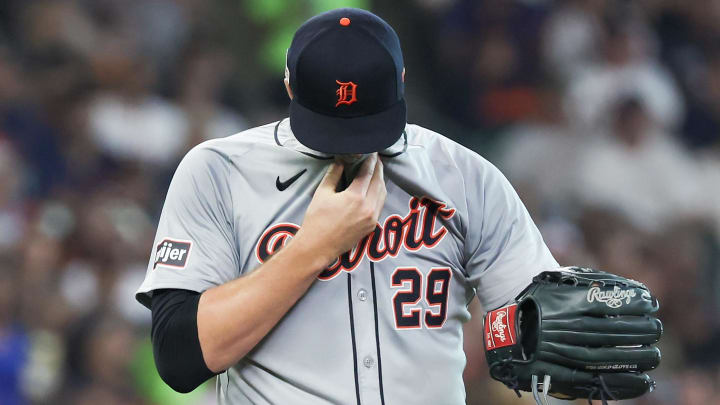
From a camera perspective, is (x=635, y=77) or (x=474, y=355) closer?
(x=474, y=355)

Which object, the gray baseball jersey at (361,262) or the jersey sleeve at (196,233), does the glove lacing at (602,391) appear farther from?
the jersey sleeve at (196,233)

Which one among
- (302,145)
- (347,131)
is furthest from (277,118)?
(347,131)

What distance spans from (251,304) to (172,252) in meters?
0.23

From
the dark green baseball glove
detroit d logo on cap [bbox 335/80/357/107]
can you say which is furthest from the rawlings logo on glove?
detroit d logo on cap [bbox 335/80/357/107]

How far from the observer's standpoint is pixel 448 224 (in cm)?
219

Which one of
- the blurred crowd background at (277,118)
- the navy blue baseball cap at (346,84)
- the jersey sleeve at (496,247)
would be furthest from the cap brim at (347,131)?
the blurred crowd background at (277,118)

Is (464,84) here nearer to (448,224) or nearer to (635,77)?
(635,77)

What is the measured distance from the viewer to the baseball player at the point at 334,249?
204 cm

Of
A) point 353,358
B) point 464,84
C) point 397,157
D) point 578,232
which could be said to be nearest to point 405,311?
point 353,358

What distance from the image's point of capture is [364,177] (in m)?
2.13

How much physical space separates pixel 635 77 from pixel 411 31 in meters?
1.54

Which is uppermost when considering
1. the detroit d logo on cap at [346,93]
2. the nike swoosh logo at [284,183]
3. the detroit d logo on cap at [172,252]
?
the detroit d logo on cap at [346,93]

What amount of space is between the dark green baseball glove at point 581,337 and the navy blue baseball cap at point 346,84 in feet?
1.42

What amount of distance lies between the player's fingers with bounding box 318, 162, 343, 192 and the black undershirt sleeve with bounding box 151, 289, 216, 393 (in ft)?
1.08
